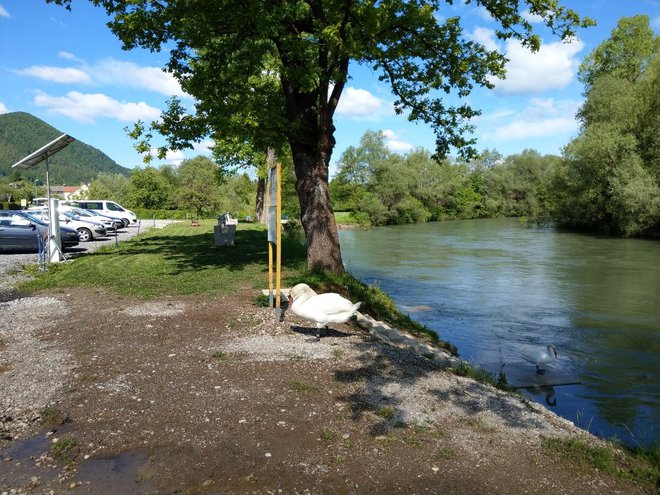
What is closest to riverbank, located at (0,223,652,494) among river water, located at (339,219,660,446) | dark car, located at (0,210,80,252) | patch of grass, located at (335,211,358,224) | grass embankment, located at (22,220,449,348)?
river water, located at (339,219,660,446)

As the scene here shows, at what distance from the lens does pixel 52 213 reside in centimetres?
1528

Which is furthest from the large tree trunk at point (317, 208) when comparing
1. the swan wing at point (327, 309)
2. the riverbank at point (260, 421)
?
the swan wing at point (327, 309)

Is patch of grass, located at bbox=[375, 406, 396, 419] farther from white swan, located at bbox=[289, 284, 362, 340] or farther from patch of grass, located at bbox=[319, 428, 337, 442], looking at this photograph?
white swan, located at bbox=[289, 284, 362, 340]

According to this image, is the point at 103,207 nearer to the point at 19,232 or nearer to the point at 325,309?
the point at 19,232

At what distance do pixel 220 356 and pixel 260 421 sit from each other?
2001mm

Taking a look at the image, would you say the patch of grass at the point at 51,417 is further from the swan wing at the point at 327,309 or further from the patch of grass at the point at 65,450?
the swan wing at the point at 327,309

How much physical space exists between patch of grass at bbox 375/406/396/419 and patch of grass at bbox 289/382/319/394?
33.2 inches

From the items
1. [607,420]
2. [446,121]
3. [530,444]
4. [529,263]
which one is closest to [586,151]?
[529,263]

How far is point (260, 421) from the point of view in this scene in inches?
194

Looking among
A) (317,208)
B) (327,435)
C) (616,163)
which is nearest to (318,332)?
(327,435)

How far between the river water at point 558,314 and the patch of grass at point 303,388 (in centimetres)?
373

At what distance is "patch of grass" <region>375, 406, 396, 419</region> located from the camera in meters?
5.06

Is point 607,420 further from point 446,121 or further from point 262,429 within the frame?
point 446,121

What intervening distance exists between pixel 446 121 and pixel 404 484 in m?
12.0
